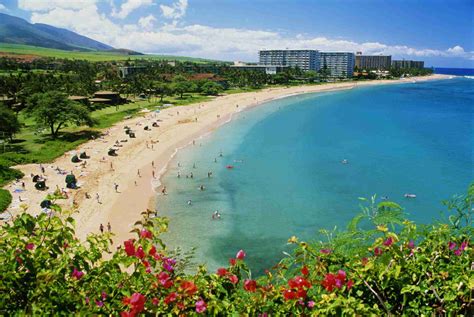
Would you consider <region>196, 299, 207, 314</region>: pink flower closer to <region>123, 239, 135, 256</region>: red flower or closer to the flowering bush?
the flowering bush

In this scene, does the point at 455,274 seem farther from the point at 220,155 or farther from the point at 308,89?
the point at 308,89

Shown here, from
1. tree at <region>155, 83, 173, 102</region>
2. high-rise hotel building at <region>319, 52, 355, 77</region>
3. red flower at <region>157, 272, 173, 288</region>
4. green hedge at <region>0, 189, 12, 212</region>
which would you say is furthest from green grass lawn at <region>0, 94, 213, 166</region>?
high-rise hotel building at <region>319, 52, 355, 77</region>

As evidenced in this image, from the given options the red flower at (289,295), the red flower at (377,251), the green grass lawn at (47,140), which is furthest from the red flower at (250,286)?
the green grass lawn at (47,140)

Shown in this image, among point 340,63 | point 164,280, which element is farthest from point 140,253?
point 340,63

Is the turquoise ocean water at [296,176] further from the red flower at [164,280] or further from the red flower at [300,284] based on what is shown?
the red flower at [164,280]

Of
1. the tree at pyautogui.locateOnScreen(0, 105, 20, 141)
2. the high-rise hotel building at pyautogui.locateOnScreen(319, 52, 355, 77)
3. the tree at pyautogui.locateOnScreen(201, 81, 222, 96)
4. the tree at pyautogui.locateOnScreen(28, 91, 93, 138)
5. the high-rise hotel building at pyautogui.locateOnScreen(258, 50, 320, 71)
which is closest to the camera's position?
the tree at pyautogui.locateOnScreen(0, 105, 20, 141)

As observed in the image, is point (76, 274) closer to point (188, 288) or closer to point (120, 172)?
point (188, 288)
